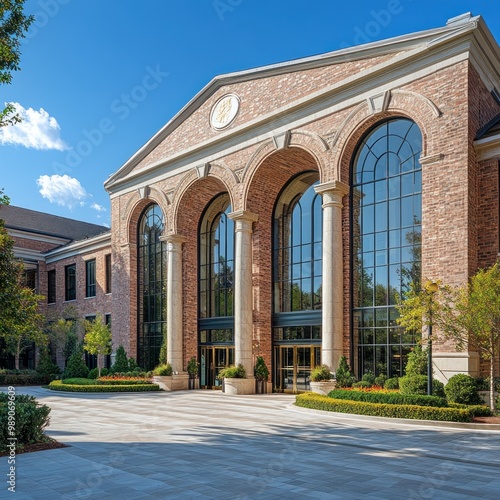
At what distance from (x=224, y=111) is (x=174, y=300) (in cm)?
1085

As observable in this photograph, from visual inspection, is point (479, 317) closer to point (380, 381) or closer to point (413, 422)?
point (413, 422)

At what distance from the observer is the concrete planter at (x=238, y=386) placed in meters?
25.7

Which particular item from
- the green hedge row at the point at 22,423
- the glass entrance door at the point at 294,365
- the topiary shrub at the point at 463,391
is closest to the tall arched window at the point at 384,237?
the glass entrance door at the point at 294,365

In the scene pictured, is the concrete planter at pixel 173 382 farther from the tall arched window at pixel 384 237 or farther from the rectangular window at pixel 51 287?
the rectangular window at pixel 51 287

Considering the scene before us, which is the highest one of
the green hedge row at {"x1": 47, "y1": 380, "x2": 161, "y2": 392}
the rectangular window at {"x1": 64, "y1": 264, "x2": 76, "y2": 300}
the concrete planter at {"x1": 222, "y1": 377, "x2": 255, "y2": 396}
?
the rectangular window at {"x1": 64, "y1": 264, "x2": 76, "y2": 300}

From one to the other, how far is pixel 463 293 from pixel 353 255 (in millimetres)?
6901

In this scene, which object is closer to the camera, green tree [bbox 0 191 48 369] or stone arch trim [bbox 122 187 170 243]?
green tree [bbox 0 191 48 369]

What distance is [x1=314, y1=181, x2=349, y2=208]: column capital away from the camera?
22.8m

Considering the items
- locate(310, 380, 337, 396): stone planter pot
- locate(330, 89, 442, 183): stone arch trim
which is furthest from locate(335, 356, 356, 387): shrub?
locate(330, 89, 442, 183): stone arch trim

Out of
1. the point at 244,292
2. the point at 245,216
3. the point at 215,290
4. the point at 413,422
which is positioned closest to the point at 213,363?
the point at 215,290

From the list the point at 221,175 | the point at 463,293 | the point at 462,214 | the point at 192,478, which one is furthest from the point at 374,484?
the point at 221,175

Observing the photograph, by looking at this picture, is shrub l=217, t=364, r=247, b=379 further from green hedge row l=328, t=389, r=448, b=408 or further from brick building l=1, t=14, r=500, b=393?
green hedge row l=328, t=389, r=448, b=408

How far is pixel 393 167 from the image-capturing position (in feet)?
72.5

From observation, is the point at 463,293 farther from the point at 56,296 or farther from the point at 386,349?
the point at 56,296
